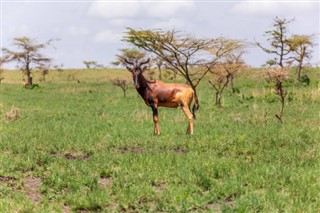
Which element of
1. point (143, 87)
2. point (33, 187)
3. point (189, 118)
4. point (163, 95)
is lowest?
point (33, 187)

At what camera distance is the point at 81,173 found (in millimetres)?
9203

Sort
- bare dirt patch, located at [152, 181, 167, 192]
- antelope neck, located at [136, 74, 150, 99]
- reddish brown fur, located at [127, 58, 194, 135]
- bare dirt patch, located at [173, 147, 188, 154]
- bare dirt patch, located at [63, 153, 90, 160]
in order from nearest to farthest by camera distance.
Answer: bare dirt patch, located at [152, 181, 167, 192] → bare dirt patch, located at [63, 153, 90, 160] → bare dirt patch, located at [173, 147, 188, 154] → antelope neck, located at [136, 74, 150, 99] → reddish brown fur, located at [127, 58, 194, 135]

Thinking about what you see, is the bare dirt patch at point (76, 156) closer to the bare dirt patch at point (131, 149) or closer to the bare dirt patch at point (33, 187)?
the bare dirt patch at point (131, 149)

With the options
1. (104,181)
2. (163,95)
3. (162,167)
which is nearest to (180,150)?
(162,167)

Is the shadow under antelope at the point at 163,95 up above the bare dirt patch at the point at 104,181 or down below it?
above

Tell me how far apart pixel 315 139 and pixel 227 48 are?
1191 centimetres

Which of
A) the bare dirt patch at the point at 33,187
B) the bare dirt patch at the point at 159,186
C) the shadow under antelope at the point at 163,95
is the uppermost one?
the shadow under antelope at the point at 163,95

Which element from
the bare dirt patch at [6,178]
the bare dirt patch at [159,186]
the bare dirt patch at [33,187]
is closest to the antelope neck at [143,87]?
the bare dirt patch at [33,187]

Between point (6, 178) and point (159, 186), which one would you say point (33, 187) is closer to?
point (6, 178)

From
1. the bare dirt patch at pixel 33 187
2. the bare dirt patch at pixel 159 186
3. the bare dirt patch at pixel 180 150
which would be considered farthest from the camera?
the bare dirt patch at pixel 180 150

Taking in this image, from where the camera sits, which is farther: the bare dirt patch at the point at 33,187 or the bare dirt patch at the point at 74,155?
the bare dirt patch at the point at 74,155

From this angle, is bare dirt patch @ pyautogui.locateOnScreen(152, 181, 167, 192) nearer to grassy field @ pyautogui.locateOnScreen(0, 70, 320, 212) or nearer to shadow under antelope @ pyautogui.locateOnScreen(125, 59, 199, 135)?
grassy field @ pyautogui.locateOnScreen(0, 70, 320, 212)

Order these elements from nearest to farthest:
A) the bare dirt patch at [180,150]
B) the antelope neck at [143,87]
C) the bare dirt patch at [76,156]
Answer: the bare dirt patch at [76,156] → the bare dirt patch at [180,150] → the antelope neck at [143,87]

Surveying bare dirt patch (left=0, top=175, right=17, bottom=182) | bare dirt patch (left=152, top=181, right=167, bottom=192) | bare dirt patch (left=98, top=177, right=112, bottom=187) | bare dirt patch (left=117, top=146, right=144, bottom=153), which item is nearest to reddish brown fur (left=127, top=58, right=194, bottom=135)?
bare dirt patch (left=117, top=146, right=144, bottom=153)
